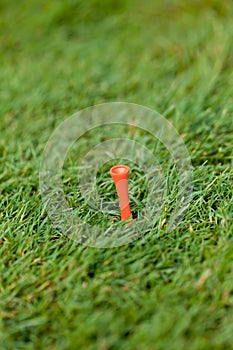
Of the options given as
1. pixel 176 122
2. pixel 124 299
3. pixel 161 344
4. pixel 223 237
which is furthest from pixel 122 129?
pixel 161 344

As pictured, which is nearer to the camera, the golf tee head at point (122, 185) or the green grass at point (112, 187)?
the green grass at point (112, 187)

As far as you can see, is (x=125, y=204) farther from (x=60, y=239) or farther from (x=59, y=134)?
(x=59, y=134)

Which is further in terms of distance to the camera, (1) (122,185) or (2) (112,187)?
(2) (112,187)

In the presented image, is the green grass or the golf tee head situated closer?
the green grass
